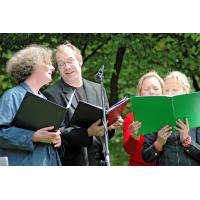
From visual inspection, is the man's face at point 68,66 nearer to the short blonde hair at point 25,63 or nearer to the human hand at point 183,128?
the short blonde hair at point 25,63

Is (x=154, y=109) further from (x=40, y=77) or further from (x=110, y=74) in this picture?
(x=110, y=74)

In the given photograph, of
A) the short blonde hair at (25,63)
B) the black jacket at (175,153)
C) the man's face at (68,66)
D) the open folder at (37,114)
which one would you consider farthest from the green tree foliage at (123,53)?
the open folder at (37,114)

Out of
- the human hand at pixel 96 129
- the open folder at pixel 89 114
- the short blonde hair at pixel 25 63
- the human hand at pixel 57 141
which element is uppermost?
the short blonde hair at pixel 25 63

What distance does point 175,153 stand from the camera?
530 cm

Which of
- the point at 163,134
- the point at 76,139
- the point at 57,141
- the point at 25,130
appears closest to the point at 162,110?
the point at 163,134

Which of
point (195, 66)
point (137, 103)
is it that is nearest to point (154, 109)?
point (137, 103)

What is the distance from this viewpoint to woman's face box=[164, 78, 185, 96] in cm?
547

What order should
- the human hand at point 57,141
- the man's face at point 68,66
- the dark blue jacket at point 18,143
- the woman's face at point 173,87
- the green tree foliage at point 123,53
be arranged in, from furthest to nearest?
the green tree foliage at point 123,53
the man's face at point 68,66
the woman's face at point 173,87
the human hand at point 57,141
the dark blue jacket at point 18,143

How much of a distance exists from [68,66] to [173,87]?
3.18 ft

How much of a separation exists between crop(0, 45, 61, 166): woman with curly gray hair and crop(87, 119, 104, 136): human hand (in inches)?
13.4

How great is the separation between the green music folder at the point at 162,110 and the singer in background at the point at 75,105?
12.7 inches

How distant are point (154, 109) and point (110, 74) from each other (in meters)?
5.65

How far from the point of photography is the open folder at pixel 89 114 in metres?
5.24

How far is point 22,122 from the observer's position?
505 centimetres
